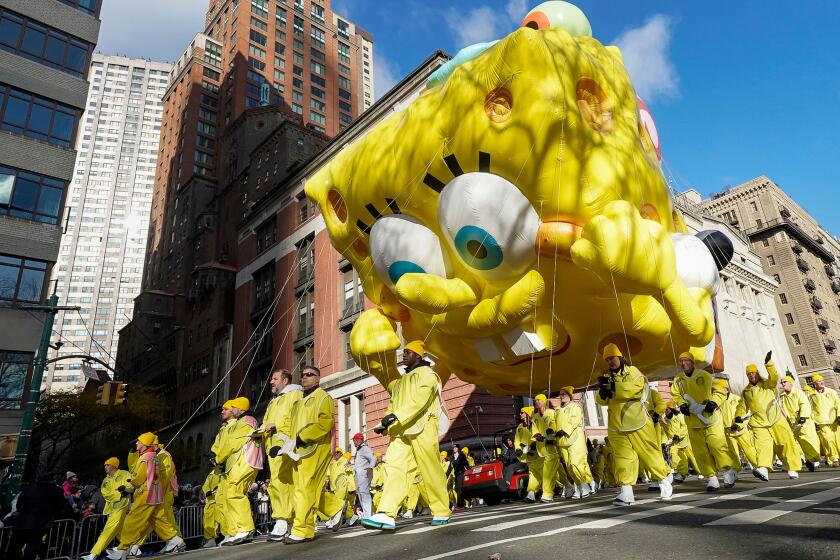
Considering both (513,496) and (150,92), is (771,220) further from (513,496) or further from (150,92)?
(150,92)

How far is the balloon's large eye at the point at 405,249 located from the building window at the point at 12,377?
21333 mm

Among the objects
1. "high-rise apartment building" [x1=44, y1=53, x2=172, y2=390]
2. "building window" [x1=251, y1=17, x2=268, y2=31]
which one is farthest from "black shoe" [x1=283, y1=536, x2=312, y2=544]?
"high-rise apartment building" [x1=44, y1=53, x2=172, y2=390]

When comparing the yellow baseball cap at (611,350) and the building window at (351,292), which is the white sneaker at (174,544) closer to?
the yellow baseball cap at (611,350)

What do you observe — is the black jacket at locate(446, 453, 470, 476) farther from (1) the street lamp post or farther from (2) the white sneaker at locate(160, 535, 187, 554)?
(1) the street lamp post

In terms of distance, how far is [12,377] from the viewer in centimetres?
2150

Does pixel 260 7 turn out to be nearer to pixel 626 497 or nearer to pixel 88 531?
pixel 88 531

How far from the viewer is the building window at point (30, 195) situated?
2328 cm

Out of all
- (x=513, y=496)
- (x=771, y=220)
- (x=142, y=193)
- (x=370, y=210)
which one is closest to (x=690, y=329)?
(x=370, y=210)

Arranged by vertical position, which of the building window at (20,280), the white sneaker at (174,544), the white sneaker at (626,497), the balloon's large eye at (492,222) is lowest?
the white sneaker at (174,544)

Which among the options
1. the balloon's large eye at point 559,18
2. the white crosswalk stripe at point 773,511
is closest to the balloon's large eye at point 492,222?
the balloon's large eye at point 559,18

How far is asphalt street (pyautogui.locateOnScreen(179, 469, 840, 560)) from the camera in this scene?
11.2 feet

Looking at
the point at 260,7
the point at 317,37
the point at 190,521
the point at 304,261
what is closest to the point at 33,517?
the point at 190,521

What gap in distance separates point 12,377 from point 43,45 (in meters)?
15.5

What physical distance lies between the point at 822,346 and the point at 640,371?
73.6 meters
